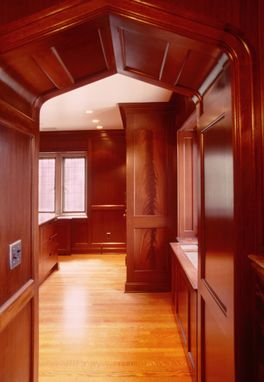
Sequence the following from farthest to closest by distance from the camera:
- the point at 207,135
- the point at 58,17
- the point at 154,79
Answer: the point at 154,79 < the point at 207,135 < the point at 58,17

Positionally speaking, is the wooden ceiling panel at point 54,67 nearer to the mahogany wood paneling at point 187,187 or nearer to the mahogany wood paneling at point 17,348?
the mahogany wood paneling at point 17,348

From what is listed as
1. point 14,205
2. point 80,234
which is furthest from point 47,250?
point 14,205

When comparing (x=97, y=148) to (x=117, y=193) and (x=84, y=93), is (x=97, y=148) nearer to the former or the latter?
(x=117, y=193)

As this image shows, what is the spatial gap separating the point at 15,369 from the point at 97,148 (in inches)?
197

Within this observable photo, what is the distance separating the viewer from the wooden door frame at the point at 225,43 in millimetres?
959

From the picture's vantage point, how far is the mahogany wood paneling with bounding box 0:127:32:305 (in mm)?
1141

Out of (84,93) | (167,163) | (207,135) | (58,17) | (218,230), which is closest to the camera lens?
(58,17)

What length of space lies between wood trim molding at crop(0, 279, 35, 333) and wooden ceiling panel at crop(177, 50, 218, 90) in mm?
1294

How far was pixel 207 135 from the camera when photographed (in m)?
1.33

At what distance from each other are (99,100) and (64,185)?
2.89 metres

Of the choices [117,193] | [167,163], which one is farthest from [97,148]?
[167,163]

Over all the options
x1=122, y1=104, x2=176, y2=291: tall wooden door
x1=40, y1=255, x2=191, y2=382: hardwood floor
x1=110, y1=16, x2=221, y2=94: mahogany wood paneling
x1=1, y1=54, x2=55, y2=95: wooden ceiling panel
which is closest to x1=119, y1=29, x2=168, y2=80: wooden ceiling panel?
x1=110, y1=16, x2=221, y2=94: mahogany wood paneling

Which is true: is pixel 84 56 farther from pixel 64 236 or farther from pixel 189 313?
pixel 64 236

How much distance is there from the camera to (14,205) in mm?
1244
